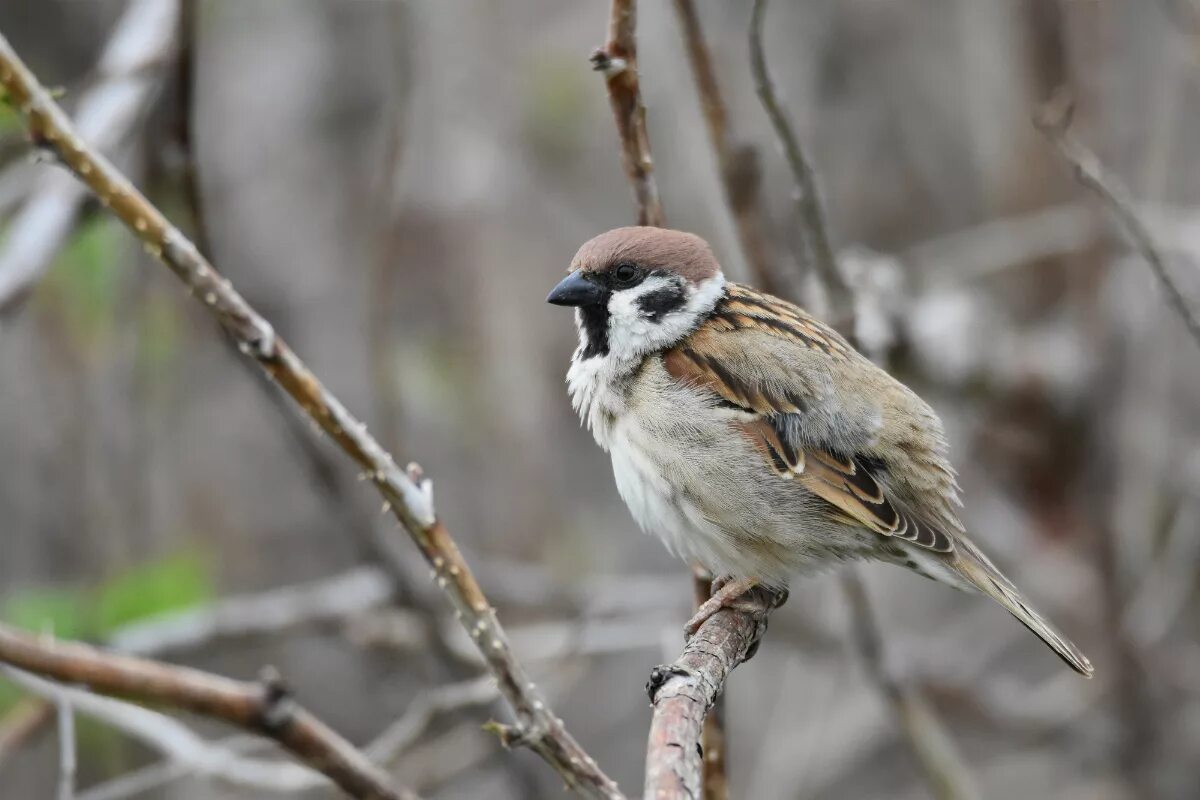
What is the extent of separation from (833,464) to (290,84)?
4.70 m

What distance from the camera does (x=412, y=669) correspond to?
5102mm

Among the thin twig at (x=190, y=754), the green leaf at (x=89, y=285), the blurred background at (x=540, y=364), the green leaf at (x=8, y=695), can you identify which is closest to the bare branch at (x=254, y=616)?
the blurred background at (x=540, y=364)

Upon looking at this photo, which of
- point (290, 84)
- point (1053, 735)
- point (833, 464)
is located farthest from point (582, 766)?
point (290, 84)

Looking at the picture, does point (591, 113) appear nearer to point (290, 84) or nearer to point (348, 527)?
point (290, 84)

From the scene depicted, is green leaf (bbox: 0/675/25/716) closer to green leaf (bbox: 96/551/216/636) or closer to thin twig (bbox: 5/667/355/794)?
green leaf (bbox: 96/551/216/636)

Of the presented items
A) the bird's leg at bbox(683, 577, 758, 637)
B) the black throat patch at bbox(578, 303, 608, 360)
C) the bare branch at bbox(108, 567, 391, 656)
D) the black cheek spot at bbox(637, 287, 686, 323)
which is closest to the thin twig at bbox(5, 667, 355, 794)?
the bare branch at bbox(108, 567, 391, 656)

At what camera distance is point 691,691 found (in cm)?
206

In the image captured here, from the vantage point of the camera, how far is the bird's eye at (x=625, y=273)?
335 centimetres

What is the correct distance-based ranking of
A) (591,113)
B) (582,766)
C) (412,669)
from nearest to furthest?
(582,766), (412,669), (591,113)

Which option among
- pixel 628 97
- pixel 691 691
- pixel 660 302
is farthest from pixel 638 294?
pixel 691 691

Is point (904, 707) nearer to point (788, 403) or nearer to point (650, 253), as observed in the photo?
point (788, 403)

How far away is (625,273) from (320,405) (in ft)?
5.21

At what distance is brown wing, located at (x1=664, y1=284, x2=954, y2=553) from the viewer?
3.17 meters

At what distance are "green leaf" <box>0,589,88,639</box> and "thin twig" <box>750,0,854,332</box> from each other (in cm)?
254
